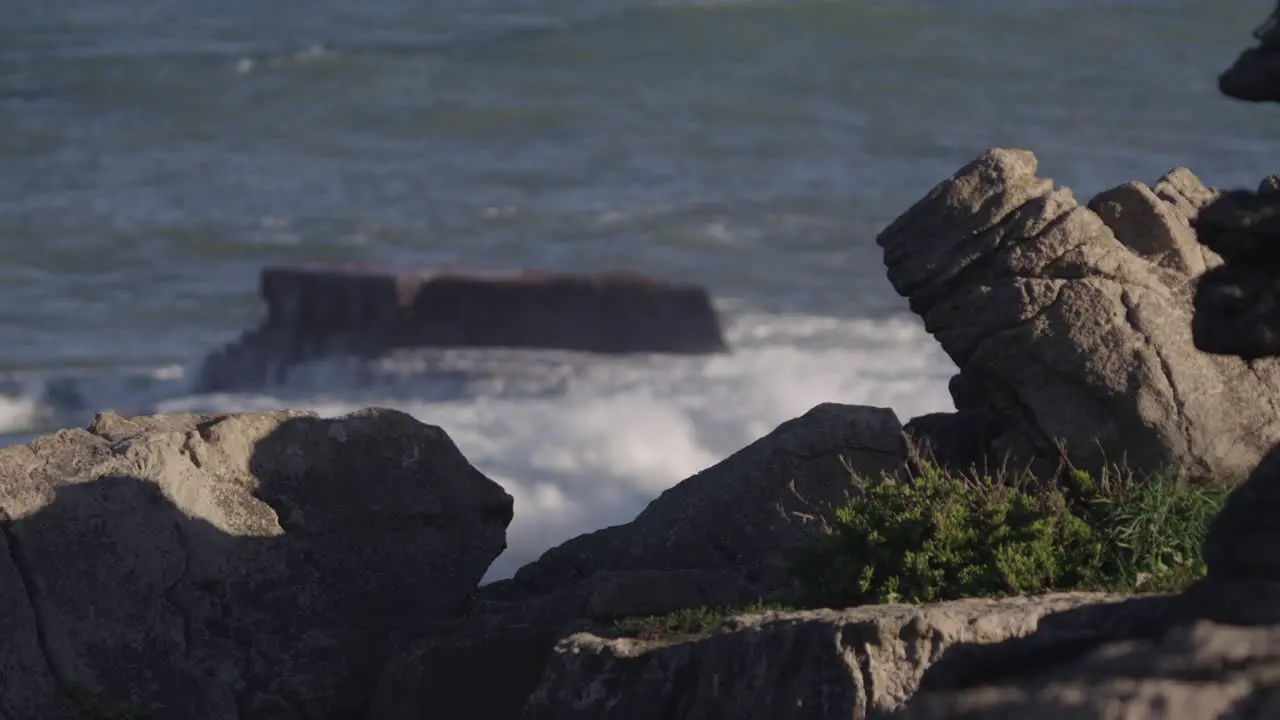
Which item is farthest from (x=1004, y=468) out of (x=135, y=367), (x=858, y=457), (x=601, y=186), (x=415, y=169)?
(x=415, y=169)

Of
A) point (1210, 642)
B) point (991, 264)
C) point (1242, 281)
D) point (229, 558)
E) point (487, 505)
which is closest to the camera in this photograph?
point (1210, 642)

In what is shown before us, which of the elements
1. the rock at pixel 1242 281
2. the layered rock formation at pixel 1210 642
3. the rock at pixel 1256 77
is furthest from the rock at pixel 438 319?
the rock at pixel 1256 77

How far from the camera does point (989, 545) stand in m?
8.42

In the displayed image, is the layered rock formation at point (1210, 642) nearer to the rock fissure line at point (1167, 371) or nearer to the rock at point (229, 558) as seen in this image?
the rock fissure line at point (1167, 371)

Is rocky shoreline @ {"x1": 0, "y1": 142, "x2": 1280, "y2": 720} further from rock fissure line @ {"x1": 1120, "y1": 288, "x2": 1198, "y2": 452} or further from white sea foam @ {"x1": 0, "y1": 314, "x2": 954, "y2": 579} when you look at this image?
white sea foam @ {"x1": 0, "y1": 314, "x2": 954, "y2": 579}

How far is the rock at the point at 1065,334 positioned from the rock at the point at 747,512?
75 cm

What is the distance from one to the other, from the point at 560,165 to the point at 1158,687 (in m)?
28.9

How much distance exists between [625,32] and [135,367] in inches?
747

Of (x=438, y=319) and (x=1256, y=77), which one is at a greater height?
(x=1256, y=77)

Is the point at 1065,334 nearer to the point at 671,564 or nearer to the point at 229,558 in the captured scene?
the point at 671,564

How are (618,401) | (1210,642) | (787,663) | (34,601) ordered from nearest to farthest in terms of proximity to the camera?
1. (1210,642)
2. (787,663)
3. (34,601)
4. (618,401)

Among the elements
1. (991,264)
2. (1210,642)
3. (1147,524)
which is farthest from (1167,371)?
(1210,642)

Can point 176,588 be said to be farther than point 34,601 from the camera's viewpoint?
Yes

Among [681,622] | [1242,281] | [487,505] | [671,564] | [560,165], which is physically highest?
[1242,281]
